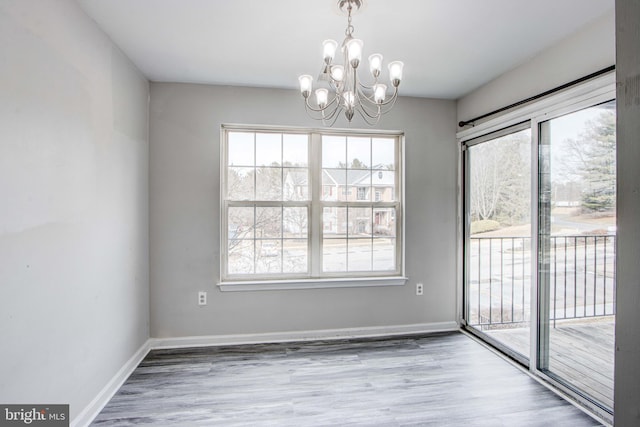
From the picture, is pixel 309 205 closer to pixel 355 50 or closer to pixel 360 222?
pixel 360 222

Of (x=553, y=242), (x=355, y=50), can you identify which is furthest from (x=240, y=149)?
(x=553, y=242)

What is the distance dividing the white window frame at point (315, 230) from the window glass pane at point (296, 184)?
52 millimetres

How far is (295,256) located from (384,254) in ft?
3.15

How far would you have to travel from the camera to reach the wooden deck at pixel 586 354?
2.01 metres

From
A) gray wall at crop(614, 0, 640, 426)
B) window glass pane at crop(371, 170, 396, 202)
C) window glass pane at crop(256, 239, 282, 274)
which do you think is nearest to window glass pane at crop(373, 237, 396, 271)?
window glass pane at crop(371, 170, 396, 202)

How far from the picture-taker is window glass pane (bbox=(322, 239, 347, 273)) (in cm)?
326

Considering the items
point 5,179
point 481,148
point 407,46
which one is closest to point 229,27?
point 407,46

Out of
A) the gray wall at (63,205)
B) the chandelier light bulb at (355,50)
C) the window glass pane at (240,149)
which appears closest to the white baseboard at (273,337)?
the gray wall at (63,205)

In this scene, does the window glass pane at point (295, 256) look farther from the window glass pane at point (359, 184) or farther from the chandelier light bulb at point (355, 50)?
the chandelier light bulb at point (355, 50)

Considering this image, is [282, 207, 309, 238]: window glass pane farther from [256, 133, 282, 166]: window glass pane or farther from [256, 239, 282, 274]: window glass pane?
[256, 133, 282, 166]: window glass pane

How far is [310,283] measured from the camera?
313 cm

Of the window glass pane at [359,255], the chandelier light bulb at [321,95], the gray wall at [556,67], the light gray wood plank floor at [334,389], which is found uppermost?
the gray wall at [556,67]

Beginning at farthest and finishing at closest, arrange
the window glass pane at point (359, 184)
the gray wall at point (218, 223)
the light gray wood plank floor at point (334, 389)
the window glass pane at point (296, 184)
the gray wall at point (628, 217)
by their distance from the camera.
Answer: the window glass pane at point (359, 184), the window glass pane at point (296, 184), the gray wall at point (218, 223), the light gray wood plank floor at point (334, 389), the gray wall at point (628, 217)

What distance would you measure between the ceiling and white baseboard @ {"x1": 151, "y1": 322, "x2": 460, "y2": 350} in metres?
2.43
